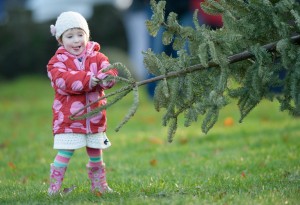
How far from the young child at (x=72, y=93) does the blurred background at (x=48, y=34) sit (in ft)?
74.7

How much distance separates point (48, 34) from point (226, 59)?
2569 centimetres

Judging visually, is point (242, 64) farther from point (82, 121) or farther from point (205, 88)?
point (82, 121)

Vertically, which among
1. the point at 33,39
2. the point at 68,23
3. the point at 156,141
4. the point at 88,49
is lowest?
the point at 156,141

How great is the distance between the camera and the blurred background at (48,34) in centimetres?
3016

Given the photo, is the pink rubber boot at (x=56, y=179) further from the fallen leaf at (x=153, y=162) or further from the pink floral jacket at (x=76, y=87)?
the fallen leaf at (x=153, y=162)

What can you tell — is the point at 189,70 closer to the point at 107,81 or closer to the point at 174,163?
the point at 107,81

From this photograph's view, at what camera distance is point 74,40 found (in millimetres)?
5867

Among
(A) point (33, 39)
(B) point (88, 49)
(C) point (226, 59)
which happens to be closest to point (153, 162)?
(B) point (88, 49)

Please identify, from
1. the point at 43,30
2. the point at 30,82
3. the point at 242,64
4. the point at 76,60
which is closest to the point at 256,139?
the point at 242,64

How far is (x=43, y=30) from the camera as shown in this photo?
3123cm

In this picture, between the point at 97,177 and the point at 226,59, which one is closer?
the point at 226,59

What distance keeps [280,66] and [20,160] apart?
180 inches

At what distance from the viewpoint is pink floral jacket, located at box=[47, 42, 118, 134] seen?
570 centimetres

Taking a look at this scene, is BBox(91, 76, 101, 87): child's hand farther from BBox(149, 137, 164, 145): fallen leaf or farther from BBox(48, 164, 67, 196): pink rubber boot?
BBox(149, 137, 164, 145): fallen leaf
